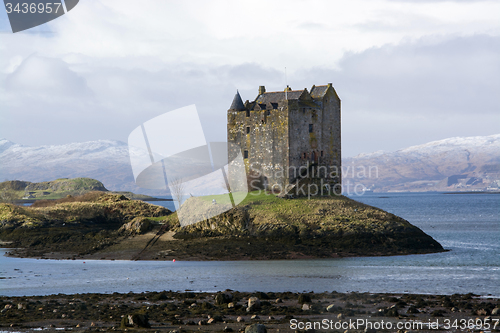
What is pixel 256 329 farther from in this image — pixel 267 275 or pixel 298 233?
pixel 298 233

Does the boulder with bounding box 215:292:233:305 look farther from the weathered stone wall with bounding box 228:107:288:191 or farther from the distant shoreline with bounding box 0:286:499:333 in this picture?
the weathered stone wall with bounding box 228:107:288:191

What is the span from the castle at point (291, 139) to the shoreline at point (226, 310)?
25.4 meters

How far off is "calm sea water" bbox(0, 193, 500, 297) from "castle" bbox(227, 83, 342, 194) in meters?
13.0

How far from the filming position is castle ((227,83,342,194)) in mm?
49656

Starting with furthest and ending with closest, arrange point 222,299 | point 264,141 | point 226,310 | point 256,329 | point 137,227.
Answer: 1. point 264,141
2. point 137,227
3. point 222,299
4. point 226,310
5. point 256,329

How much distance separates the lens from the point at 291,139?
49531 mm

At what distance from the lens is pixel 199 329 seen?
58.3 ft

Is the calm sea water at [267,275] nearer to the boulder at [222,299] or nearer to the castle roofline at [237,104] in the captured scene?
the boulder at [222,299]

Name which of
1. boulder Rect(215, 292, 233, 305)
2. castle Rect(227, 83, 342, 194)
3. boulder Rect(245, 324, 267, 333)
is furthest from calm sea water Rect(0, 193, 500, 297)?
castle Rect(227, 83, 342, 194)

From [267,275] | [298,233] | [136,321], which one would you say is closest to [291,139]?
[298,233]

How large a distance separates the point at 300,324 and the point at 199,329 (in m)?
3.26

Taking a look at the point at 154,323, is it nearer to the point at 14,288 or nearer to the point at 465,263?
the point at 14,288

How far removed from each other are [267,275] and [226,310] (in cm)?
1143

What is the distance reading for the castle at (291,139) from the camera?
4966 cm
